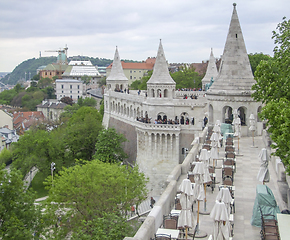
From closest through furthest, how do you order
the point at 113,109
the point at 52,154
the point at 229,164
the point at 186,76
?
the point at 229,164 → the point at 52,154 → the point at 113,109 → the point at 186,76

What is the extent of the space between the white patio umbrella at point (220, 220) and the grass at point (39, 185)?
1583 inches

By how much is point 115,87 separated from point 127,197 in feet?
123

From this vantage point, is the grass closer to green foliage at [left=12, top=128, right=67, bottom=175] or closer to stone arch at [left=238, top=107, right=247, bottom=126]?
green foliage at [left=12, top=128, right=67, bottom=175]

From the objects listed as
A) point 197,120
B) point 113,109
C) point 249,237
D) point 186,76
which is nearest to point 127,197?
point 249,237

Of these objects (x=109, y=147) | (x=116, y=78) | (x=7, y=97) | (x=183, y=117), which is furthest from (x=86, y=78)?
(x=183, y=117)

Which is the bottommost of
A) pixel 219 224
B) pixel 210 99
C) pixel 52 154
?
pixel 52 154

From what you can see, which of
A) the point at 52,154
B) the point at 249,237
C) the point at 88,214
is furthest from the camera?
the point at 52,154

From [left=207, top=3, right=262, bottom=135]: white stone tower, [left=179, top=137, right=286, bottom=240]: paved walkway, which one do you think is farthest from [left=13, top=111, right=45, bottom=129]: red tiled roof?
[left=179, top=137, right=286, bottom=240]: paved walkway

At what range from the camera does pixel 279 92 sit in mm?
21656

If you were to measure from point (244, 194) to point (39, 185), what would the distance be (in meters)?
40.1

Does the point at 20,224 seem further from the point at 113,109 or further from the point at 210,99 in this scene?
Answer: the point at 113,109

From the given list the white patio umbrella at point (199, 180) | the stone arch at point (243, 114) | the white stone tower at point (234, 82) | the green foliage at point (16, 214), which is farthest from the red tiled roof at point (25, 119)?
the white patio umbrella at point (199, 180)

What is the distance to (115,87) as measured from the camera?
60.6 meters

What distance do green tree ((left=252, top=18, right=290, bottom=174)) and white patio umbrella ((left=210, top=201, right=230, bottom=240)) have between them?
3.31 meters
